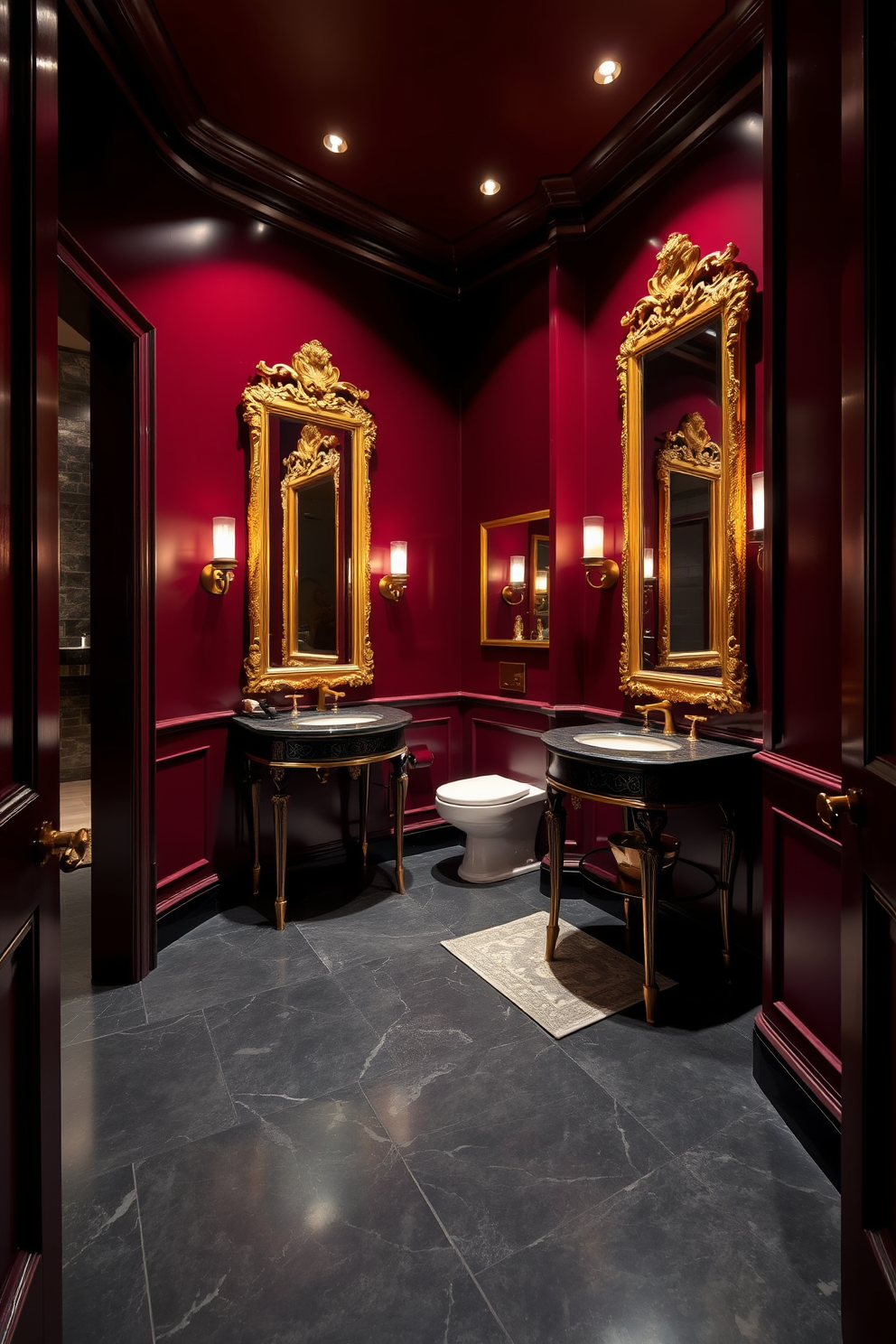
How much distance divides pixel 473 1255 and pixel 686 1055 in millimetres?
936

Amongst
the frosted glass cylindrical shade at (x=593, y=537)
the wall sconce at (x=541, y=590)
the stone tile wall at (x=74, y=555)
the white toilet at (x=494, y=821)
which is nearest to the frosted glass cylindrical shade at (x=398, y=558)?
the wall sconce at (x=541, y=590)

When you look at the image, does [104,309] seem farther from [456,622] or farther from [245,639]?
[456,622]

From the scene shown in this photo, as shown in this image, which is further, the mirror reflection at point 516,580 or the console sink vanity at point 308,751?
the mirror reflection at point 516,580

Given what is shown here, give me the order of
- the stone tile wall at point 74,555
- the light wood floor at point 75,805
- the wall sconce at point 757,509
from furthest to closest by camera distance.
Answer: the stone tile wall at point 74,555 < the light wood floor at point 75,805 < the wall sconce at point 757,509

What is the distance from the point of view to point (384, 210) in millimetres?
3367

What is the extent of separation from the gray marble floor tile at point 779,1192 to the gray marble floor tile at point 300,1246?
0.61 meters

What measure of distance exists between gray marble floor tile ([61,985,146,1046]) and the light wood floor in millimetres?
1742

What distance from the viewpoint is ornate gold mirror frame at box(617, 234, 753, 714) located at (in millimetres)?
2451

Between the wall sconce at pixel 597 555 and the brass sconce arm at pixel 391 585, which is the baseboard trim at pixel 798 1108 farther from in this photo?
the brass sconce arm at pixel 391 585

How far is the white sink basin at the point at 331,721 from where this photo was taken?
2.90m

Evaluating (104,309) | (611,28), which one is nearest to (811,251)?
(611,28)

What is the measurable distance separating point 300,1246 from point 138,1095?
0.70 meters

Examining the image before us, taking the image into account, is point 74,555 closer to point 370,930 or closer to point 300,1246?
point 370,930

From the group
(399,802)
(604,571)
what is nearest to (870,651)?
(604,571)
